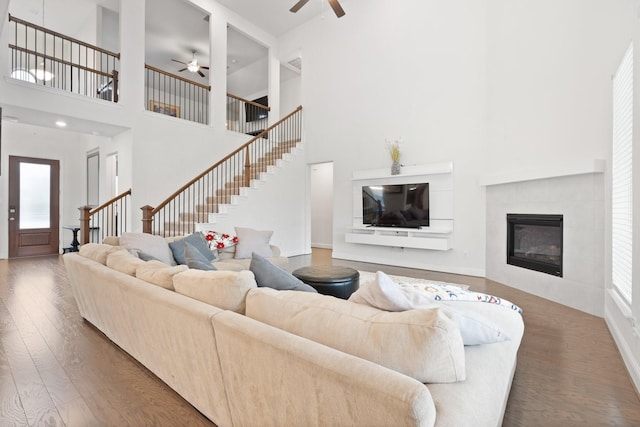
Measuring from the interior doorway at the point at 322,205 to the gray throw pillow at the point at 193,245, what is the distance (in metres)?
A: 5.75

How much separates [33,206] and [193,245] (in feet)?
21.5

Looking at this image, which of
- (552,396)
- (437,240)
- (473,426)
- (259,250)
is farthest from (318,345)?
(437,240)

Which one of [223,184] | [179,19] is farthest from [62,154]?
[179,19]

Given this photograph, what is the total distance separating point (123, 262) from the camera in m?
2.58

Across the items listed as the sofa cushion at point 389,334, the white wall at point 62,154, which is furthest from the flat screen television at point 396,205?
the white wall at point 62,154

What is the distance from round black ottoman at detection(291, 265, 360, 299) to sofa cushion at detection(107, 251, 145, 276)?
1512 millimetres

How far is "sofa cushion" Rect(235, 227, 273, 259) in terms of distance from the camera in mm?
4676

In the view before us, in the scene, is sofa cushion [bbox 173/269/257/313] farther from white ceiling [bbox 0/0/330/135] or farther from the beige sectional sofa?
white ceiling [bbox 0/0/330/135]

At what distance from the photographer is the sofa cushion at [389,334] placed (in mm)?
1017

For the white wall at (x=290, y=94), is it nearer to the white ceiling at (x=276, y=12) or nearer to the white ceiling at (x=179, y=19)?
the white ceiling at (x=179, y=19)

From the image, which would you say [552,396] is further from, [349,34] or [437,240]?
[349,34]

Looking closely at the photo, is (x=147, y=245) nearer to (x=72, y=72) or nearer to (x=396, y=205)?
(x=396, y=205)

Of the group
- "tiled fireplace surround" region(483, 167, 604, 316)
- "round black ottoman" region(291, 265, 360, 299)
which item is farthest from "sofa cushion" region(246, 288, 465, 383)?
"tiled fireplace surround" region(483, 167, 604, 316)

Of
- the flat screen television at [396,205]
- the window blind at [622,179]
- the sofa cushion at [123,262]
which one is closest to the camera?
the sofa cushion at [123,262]
